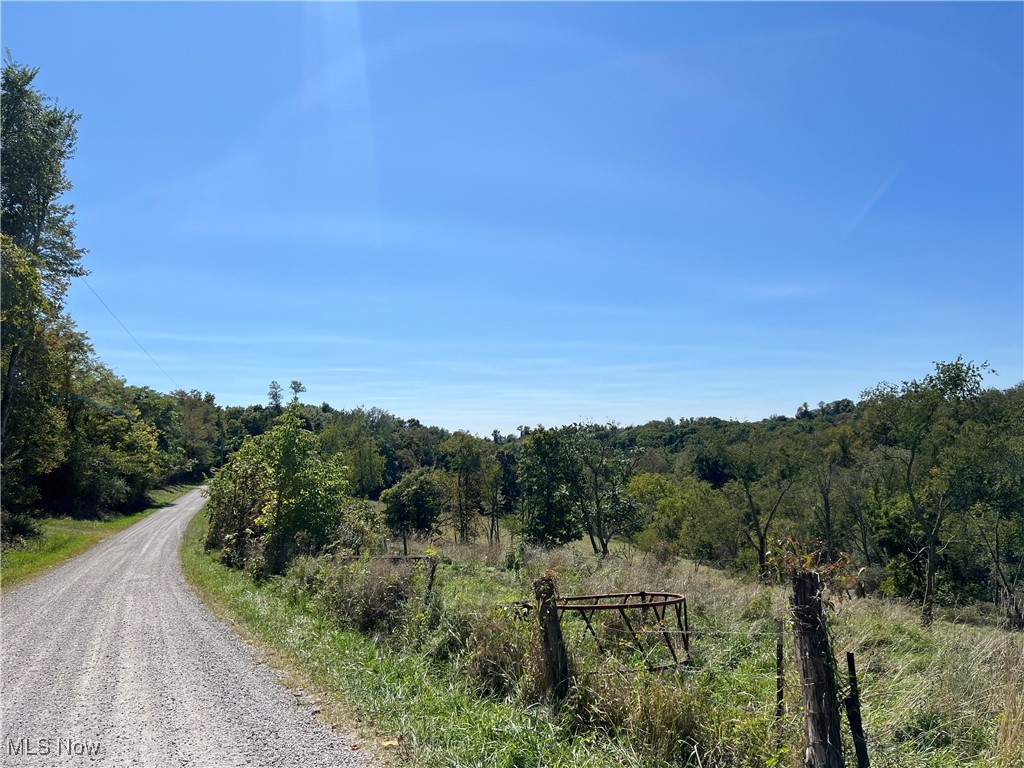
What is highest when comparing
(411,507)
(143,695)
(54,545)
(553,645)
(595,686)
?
(553,645)

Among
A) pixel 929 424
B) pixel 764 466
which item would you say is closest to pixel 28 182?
pixel 929 424

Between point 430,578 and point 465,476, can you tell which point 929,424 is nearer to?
point 430,578

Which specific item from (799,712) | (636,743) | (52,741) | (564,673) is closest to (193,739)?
(52,741)

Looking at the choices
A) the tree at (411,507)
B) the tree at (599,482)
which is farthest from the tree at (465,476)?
the tree at (599,482)

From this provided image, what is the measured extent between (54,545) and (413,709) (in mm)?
23101

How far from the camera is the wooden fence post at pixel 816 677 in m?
3.65

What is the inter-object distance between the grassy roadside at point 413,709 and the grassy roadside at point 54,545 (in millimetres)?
11633

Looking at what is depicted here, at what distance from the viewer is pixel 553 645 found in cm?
605

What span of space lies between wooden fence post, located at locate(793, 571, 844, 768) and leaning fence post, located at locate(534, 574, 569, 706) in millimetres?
2718

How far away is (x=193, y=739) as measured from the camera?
5535 mm

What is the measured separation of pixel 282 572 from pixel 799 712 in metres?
14.2

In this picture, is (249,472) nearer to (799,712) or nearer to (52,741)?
(52,741)

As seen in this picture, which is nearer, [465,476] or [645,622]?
[645,622]

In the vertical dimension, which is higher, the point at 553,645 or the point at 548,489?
the point at 553,645
